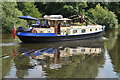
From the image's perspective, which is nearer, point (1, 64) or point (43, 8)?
point (1, 64)

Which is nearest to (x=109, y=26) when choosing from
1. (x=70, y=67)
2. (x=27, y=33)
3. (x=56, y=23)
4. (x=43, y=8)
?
(x=43, y=8)

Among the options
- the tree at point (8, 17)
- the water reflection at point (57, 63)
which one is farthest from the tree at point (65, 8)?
the water reflection at point (57, 63)

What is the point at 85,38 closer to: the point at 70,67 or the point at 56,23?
the point at 56,23

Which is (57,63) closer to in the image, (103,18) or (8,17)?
(8,17)

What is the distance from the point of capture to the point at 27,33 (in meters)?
25.7

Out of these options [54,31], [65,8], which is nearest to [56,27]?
[54,31]

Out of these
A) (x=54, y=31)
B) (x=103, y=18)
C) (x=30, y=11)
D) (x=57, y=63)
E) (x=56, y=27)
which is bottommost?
(x=57, y=63)

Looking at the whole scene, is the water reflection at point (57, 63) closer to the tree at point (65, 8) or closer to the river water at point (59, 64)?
the river water at point (59, 64)

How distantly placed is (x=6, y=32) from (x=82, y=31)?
13.8m

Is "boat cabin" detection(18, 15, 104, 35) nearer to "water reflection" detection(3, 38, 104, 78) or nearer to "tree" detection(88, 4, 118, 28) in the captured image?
"water reflection" detection(3, 38, 104, 78)

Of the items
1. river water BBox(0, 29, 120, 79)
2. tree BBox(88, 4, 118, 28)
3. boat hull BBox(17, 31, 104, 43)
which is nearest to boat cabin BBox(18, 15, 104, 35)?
boat hull BBox(17, 31, 104, 43)

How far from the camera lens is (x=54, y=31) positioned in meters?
28.0

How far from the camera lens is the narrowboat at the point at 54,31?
25875mm

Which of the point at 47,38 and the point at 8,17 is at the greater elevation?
the point at 8,17
